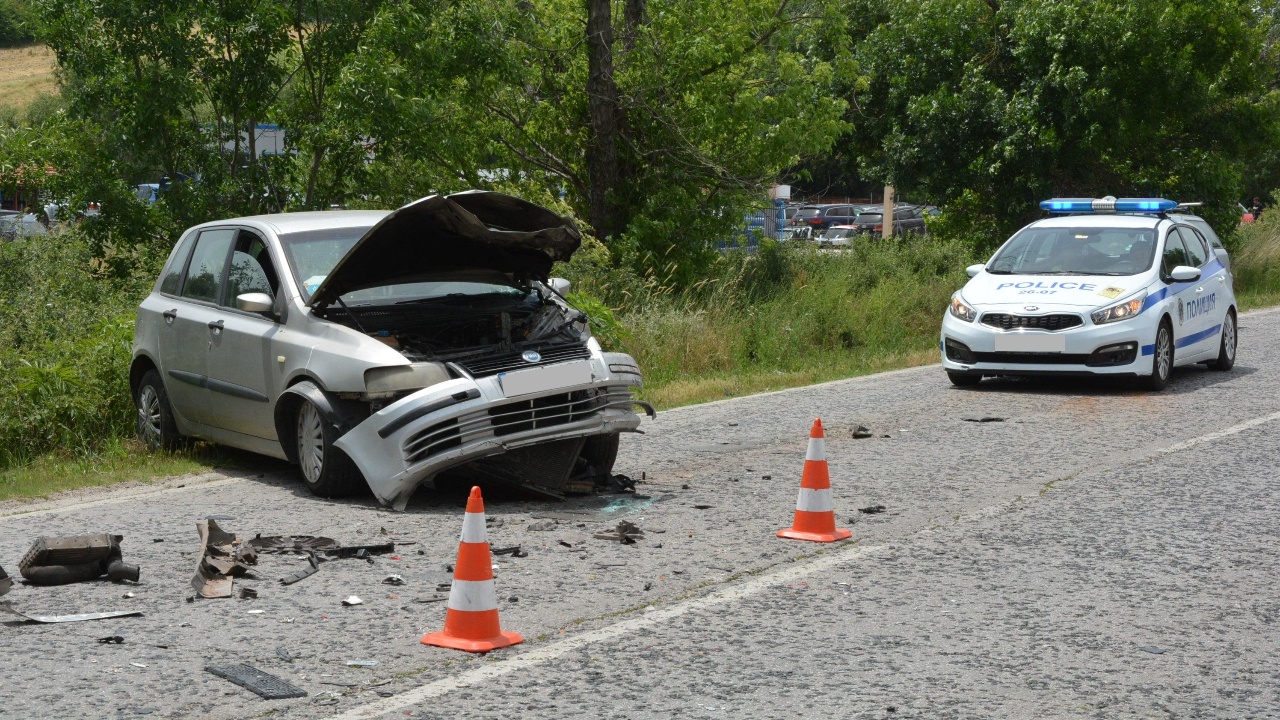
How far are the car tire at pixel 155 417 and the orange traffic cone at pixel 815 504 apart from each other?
4757 millimetres

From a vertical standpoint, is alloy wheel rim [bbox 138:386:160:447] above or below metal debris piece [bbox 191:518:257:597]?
above

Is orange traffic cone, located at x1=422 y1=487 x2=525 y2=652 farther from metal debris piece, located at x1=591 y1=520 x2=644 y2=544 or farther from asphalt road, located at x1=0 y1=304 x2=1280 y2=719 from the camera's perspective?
metal debris piece, located at x1=591 y1=520 x2=644 y2=544

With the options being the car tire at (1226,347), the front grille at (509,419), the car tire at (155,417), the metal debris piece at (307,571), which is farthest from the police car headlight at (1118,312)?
the metal debris piece at (307,571)

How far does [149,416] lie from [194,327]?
106 cm

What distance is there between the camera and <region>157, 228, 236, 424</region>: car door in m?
9.35

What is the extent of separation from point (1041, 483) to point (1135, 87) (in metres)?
18.3

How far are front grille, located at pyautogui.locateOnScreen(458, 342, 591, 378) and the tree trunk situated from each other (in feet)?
40.3

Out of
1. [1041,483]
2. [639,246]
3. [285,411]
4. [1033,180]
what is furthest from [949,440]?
[1033,180]

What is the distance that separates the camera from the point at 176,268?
1003 cm

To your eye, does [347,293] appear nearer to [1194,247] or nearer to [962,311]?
[962,311]

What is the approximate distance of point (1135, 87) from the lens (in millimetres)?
25078

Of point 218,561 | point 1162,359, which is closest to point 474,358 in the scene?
point 218,561

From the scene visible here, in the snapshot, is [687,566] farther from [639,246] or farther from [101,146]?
[639,246]

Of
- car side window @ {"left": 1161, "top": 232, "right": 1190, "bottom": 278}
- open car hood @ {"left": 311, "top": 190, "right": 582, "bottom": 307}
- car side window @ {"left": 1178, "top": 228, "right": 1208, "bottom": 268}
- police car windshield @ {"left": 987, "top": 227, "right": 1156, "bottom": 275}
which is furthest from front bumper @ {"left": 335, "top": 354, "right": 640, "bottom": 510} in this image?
car side window @ {"left": 1178, "top": 228, "right": 1208, "bottom": 268}
